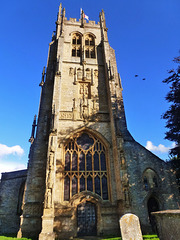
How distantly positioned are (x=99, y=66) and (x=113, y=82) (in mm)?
3486

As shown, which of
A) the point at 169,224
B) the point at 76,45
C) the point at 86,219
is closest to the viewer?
the point at 169,224

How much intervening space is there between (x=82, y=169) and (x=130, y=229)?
825cm

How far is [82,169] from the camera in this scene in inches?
523

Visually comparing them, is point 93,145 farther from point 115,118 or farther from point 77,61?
point 77,61

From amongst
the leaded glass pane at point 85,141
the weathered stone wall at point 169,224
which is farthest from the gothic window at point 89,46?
the weathered stone wall at point 169,224

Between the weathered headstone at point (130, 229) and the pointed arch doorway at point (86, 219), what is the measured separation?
7459 millimetres

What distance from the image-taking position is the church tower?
11367mm

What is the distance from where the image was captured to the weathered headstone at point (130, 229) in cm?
512

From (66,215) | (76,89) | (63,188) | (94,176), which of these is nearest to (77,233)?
(66,215)

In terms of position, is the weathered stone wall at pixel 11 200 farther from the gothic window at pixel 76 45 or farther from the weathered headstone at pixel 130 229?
the gothic window at pixel 76 45

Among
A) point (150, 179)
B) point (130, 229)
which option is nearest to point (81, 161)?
point (150, 179)

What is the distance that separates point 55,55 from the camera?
19312 mm

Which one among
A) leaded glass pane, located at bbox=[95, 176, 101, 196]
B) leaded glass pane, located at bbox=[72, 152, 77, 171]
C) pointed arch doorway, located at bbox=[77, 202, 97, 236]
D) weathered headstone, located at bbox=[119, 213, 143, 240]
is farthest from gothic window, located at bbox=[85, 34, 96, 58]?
weathered headstone, located at bbox=[119, 213, 143, 240]

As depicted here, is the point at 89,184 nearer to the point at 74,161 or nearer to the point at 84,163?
the point at 84,163
